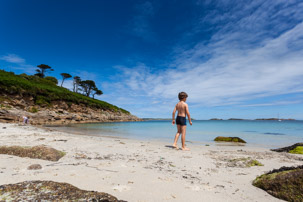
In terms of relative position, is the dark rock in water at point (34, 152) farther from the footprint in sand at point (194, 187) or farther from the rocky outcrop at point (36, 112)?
the rocky outcrop at point (36, 112)

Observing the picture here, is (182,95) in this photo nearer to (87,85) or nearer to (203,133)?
(203,133)

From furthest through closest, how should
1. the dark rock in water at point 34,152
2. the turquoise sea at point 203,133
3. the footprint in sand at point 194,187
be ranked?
the turquoise sea at point 203,133
the dark rock in water at point 34,152
the footprint in sand at point 194,187

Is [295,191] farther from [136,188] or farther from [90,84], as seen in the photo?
[90,84]

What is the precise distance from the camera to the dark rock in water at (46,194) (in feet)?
5.28

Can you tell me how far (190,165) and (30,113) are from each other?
29.6 m

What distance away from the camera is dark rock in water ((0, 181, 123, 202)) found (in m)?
1.61

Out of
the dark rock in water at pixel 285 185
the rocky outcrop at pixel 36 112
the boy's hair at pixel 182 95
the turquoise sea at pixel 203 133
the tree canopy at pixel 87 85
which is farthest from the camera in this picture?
the tree canopy at pixel 87 85

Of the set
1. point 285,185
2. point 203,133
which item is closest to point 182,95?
point 285,185

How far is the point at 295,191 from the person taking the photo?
6.38 feet

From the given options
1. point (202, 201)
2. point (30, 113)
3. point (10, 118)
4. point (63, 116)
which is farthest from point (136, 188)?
point (63, 116)

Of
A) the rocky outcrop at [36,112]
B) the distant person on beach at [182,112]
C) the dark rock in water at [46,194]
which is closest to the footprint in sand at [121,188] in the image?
the dark rock in water at [46,194]

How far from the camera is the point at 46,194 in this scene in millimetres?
1689

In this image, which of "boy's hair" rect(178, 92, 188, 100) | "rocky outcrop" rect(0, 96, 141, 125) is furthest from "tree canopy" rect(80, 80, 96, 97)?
"boy's hair" rect(178, 92, 188, 100)

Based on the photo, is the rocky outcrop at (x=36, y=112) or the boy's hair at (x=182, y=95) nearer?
the boy's hair at (x=182, y=95)
